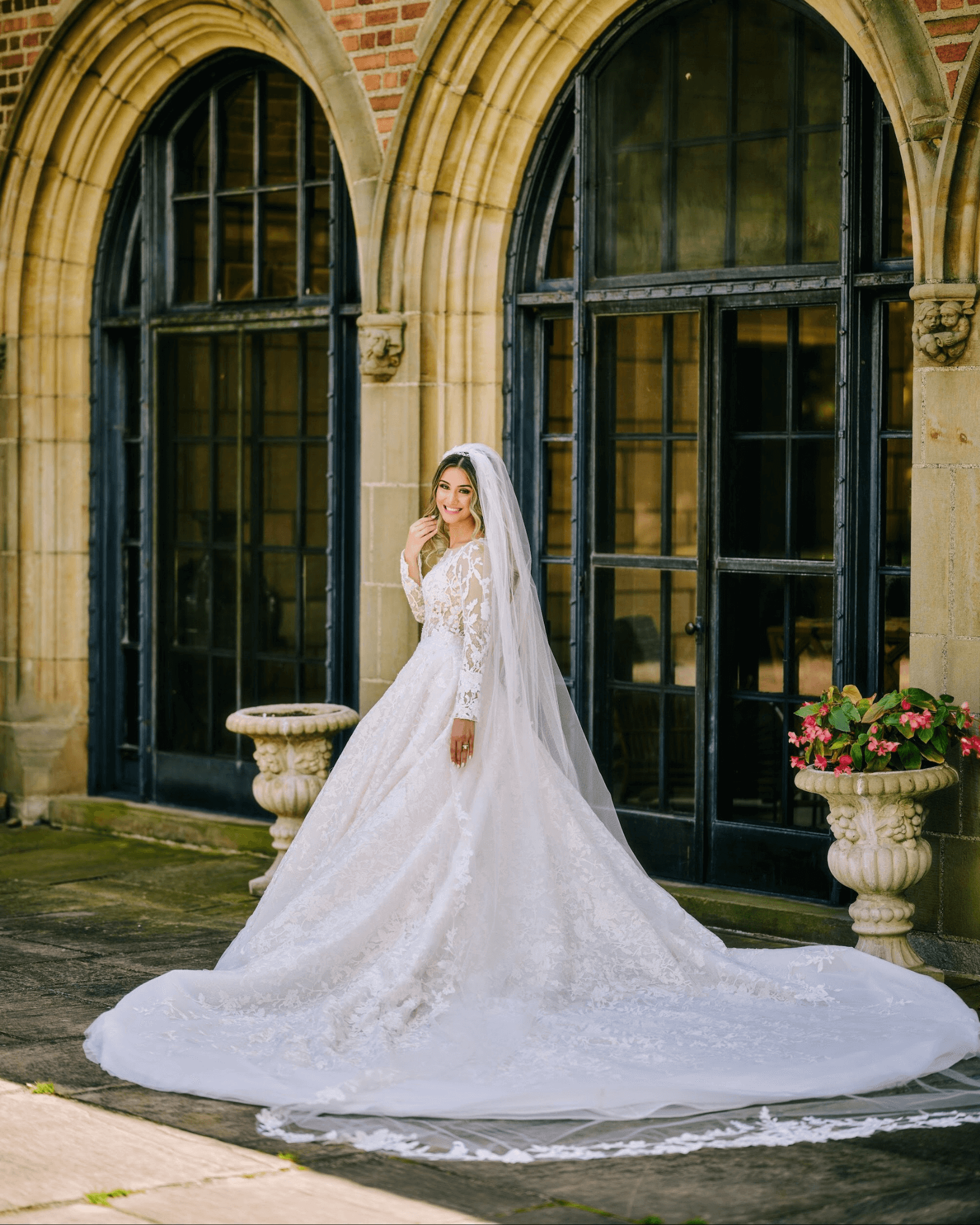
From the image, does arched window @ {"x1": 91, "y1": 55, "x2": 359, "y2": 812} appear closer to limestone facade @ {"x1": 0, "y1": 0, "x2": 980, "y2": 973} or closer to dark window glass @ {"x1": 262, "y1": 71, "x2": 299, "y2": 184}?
dark window glass @ {"x1": 262, "y1": 71, "x2": 299, "y2": 184}

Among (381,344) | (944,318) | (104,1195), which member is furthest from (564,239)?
(104,1195)

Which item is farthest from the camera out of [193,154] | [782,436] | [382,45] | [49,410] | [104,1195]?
[49,410]

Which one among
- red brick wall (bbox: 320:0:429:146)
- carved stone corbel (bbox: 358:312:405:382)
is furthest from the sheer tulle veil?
red brick wall (bbox: 320:0:429:146)

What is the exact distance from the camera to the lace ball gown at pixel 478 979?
4.64 meters

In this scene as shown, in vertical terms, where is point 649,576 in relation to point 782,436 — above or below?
below

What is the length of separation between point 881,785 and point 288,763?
263 cm

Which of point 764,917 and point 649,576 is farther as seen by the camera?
point 649,576

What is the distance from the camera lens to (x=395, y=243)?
7551 mm

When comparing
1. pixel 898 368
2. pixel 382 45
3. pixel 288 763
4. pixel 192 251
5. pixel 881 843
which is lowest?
pixel 881 843

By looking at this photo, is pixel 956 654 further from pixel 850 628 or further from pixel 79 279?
pixel 79 279

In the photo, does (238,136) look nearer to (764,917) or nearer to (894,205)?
(894,205)

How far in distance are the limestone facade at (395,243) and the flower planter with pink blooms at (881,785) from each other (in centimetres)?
27

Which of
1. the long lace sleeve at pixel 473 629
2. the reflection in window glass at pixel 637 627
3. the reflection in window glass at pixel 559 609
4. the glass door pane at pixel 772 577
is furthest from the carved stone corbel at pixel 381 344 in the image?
the long lace sleeve at pixel 473 629

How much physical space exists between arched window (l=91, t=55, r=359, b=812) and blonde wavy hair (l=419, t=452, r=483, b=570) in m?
2.11
